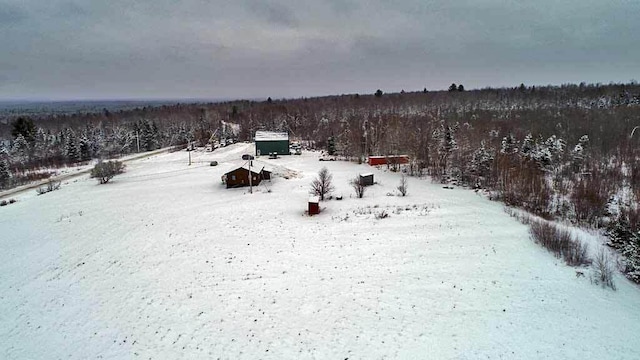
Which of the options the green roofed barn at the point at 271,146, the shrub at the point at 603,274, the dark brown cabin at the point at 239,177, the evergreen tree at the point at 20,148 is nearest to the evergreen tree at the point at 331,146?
the green roofed barn at the point at 271,146

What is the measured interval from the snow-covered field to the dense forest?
659 centimetres

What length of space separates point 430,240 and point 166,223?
2020cm

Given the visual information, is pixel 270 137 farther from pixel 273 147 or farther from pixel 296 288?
pixel 296 288

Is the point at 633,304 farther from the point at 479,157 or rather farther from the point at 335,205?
the point at 479,157

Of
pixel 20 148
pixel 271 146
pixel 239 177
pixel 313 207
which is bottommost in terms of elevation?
pixel 313 207

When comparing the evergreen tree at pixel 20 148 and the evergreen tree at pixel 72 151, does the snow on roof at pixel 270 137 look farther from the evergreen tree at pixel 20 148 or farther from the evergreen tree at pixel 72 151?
the evergreen tree at pixel 20 148

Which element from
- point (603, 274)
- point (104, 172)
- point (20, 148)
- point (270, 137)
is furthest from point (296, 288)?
point (20, 148)

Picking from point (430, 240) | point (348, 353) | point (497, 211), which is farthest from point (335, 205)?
point (348, 353)

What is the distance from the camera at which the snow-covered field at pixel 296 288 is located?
46.1ft

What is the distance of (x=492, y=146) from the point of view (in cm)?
4500

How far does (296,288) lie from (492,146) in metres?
37.1

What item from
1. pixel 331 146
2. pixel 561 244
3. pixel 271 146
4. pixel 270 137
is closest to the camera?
pixel 561 244

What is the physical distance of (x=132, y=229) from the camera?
26781 millimetres

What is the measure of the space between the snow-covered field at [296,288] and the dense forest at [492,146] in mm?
6586
